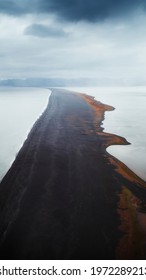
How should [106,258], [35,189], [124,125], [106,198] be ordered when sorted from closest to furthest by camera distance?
[106,258] < [106,198] < [35,189] < [124,125]

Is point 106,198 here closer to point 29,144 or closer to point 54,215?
point 54,215

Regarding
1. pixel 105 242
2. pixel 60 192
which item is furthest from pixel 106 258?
pixel 60 192

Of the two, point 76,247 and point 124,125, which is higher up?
point 124,125

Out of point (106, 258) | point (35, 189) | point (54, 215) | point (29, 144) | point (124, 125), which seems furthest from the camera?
point (124, 125)
